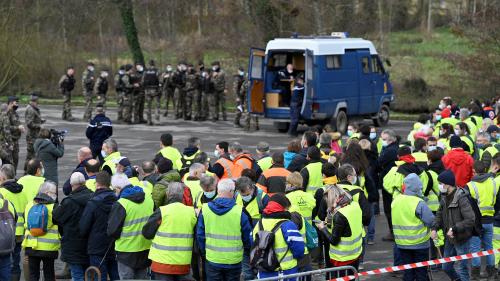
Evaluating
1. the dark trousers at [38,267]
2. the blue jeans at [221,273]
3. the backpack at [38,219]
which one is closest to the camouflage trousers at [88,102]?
the dark trousers at [38,267]

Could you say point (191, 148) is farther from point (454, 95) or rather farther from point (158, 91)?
point (454, 95)

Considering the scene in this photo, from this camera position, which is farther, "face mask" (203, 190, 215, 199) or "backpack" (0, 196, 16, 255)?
"face mask" (203, 190, 215, 199)

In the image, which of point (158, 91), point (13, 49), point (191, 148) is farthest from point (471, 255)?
point (13, 49)

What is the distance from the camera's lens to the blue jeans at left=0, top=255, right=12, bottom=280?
11.2 m

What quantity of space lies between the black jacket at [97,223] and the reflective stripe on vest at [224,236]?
134 cm

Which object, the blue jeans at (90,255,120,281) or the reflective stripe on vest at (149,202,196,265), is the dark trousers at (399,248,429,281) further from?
the blue jeans at (90,255,120,281)

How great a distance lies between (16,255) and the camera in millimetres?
12578

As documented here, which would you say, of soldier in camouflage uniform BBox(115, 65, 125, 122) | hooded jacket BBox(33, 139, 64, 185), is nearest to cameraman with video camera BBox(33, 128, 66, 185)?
hooded jacket BBox(33, 139, 64, 185)

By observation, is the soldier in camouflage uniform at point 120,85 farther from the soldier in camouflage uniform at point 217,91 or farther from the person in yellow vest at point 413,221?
the person in yellow vest at point 413,221

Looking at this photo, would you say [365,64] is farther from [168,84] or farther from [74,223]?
[74,223]

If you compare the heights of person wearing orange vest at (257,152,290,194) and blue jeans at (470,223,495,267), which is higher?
person wearing orange vest at (257,152,290,194)

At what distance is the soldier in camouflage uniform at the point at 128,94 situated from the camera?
2909 centimetres

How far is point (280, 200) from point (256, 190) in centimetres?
173

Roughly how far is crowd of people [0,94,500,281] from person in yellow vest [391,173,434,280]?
13 mm
